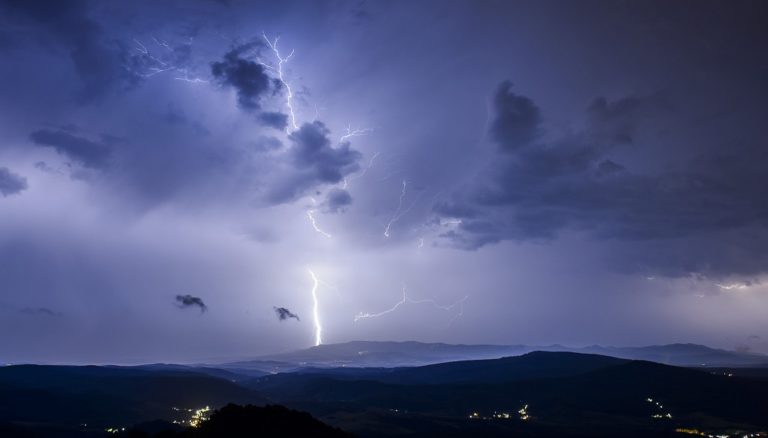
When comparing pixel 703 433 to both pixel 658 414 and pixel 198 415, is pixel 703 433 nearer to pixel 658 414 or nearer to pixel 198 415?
pixel 658 414

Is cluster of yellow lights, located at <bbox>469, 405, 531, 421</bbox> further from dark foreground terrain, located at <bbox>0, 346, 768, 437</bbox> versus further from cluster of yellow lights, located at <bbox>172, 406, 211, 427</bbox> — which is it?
cluster of yellow lights, located at <bbox>172, 406, 211, 427</bbox>

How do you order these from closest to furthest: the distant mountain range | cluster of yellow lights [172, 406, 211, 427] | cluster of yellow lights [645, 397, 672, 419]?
the distant mountain range < cluster of yellow lights [172, 406, 211, 427] < cluster of yellow lights [645, 397, 672, 419]

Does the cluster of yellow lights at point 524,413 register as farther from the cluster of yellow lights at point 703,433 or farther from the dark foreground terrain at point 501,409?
the cluster of yellow lights at point 703,433

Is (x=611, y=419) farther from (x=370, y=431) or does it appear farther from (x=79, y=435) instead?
(x=79, y=435)

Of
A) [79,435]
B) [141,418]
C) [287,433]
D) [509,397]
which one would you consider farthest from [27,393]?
[509,397]

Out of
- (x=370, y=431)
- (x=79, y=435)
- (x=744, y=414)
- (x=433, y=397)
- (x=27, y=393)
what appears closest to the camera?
(x=79, y=435)

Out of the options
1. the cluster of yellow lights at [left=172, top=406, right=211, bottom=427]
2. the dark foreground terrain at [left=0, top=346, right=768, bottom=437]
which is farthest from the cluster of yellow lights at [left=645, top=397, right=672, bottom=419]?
the cluster of yellow lights at [left=172, top=406, right=211, bottom=427]

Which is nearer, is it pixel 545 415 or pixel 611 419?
pixel 611 419

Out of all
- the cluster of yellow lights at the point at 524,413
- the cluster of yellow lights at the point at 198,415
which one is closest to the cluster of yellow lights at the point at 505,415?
the cluster of yellow lights at the point at 524,413

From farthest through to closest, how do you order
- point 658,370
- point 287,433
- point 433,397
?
1. point 433,397
2. point 658,370
3. point 287,433

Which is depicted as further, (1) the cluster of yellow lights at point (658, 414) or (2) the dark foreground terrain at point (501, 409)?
(1) the cluster of yellow lights at point (658, 414)

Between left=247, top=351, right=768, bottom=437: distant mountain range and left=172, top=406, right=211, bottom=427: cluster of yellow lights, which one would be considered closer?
left=247, top=351, right=768, bottom=437: distant mountain range
